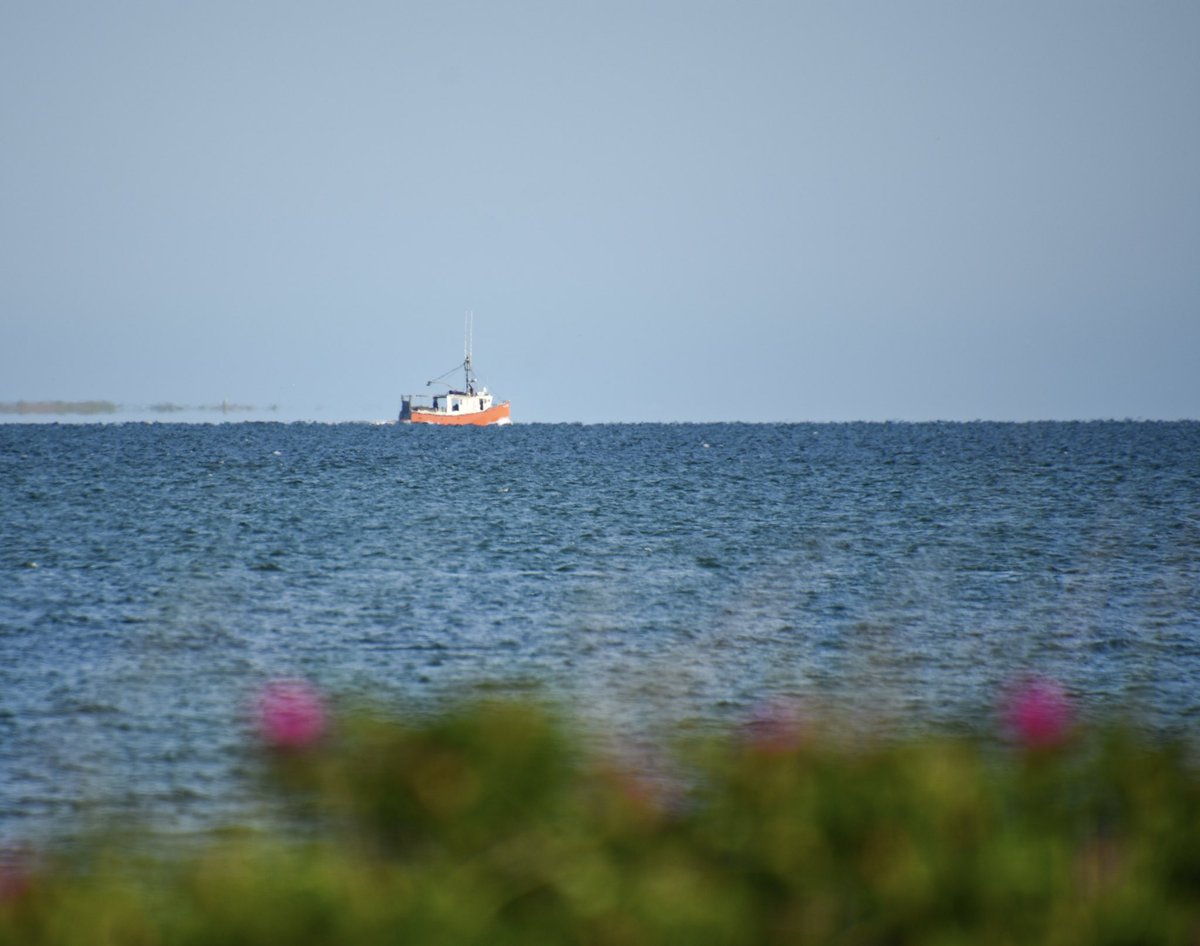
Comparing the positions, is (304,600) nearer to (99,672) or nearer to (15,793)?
(99,672)

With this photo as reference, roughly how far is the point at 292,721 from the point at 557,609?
19934mm

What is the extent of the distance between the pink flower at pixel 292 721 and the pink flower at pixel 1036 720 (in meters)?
2.07

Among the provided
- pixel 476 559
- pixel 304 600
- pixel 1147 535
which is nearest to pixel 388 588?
pixel 304 600

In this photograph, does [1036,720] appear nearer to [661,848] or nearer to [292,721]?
[661,848]

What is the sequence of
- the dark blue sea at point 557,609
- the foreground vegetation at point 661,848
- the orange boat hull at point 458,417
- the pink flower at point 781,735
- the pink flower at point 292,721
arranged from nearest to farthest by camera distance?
the foreground vegetation at point 661,848, the pink flower at point 292,721, the pink flower at point 781,735, the dark blue sea at point 557,609, the orange boat hull at point 458,417

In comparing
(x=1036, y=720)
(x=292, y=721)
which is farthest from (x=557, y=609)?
(x=292, y=721)

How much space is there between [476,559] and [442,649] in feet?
38.5

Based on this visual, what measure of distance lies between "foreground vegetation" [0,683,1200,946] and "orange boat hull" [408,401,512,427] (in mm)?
158691

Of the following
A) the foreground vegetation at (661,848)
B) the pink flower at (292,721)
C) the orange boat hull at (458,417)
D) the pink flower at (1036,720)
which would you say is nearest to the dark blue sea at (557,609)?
the pink flower at (292,721)

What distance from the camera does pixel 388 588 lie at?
2636 cm

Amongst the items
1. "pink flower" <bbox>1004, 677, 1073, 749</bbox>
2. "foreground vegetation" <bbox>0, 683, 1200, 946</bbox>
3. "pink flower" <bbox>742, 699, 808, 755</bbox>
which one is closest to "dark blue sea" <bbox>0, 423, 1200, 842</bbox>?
"foreground vegetation" <bbox>0, 683, 1200, 946</bbox>

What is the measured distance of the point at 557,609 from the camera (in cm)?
2392

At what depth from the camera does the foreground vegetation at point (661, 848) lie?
3.30m

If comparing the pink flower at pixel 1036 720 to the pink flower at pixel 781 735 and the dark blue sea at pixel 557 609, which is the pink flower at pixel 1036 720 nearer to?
the pink flower at pixel 781 735
